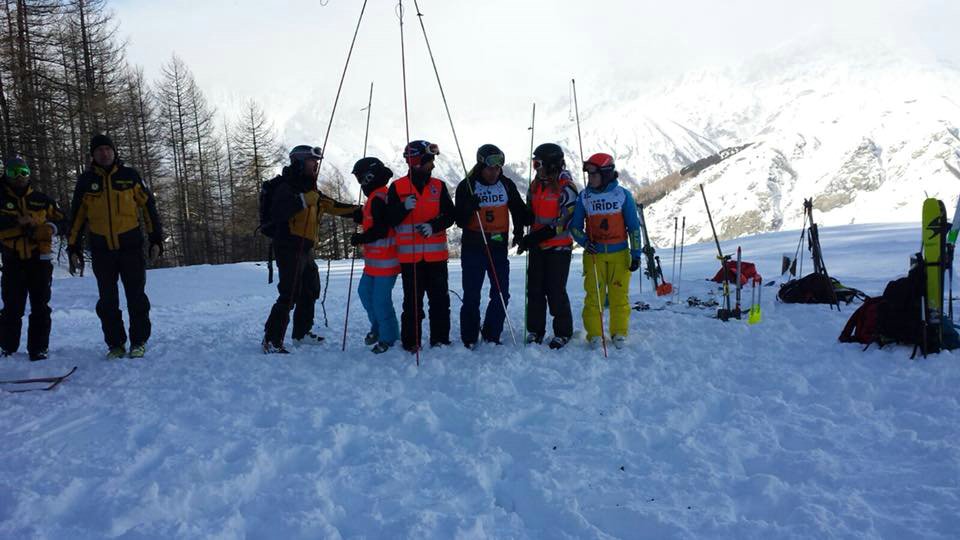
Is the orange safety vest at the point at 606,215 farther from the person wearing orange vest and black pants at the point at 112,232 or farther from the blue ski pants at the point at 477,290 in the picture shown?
the person wearing orange vest and black pants at the point at 112,232

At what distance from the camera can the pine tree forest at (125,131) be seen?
2066 centimetres

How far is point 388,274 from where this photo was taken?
6086mm

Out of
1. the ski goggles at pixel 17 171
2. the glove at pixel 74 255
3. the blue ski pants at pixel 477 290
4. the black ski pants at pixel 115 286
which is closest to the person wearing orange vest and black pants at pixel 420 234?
the blue ski pants at pixel 477 290

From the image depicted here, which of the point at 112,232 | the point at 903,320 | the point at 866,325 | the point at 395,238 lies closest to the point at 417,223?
the point at 395,238

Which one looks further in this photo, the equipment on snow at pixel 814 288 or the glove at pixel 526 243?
the equipment on snow at pixel 814 288

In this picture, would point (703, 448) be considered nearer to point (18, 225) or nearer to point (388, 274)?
point (388, 274)

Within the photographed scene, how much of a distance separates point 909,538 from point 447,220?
427 cm

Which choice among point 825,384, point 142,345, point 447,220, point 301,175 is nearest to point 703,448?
point 825,384

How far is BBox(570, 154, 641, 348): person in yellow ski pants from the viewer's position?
6.16 meters

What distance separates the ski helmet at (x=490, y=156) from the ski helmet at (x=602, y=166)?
2.85ft

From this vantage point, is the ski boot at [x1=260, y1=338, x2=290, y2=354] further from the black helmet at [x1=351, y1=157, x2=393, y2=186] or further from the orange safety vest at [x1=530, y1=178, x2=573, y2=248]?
the orange safety vest at [x1=530, y1=178, x2=573, y2=248]

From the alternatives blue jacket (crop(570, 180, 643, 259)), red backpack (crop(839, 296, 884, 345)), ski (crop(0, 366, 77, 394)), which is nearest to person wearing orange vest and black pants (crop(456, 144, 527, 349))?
blue jacket (crop(570, 180, 643, 259))

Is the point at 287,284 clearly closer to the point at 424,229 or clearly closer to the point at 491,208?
the point at 424,229

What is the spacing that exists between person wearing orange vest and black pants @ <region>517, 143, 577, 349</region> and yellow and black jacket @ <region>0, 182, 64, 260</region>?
4.67m
